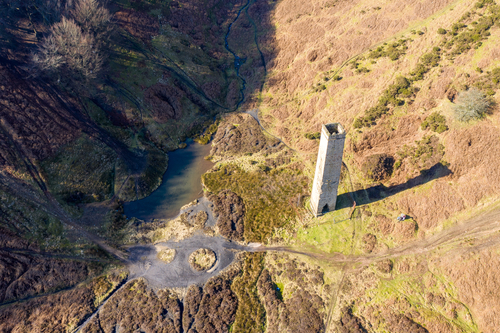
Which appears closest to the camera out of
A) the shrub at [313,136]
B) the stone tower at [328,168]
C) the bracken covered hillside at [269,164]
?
the stone tower at [328,168]

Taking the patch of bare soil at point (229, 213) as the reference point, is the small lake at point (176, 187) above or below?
above

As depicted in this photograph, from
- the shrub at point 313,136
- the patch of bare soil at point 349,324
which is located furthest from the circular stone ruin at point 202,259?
the shrub at point 313,136

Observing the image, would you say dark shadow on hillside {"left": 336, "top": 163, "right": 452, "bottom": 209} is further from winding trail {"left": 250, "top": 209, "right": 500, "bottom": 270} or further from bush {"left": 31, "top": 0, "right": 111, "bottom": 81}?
bush {"left": 31, "top": 0, "right": 111, "bottom": 81}

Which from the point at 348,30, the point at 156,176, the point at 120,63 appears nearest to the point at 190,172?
the point at 156,176

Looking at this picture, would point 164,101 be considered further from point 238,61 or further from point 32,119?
point 32,119

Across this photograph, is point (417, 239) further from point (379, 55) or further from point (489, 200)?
point (379, 55)

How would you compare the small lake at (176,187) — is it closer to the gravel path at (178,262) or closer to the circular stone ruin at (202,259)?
the gravel path at (178,262)
